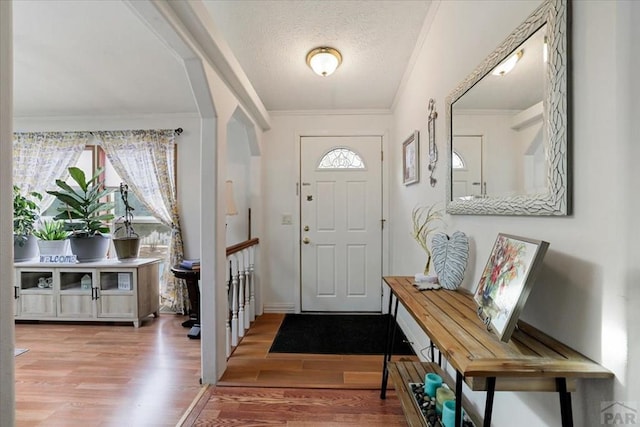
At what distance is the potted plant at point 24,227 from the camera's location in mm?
3156

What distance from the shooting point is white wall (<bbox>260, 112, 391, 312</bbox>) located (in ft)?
11.1

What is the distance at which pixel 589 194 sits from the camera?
30.6 inches

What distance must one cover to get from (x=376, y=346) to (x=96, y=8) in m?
3.15

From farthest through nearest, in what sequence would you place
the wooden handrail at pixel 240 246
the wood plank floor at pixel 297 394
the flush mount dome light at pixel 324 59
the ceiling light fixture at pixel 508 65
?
1. the wooden handrail at pixel 240 246
2. the flush mount dome light at pixel 324 59
3. the wood plank floor at pixel 297 394
4. the ceiling light fixture at pixel 508 65

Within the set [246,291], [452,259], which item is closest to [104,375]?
[246,291]

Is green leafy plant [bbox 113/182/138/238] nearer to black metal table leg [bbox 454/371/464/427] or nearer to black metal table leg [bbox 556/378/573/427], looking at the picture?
black metal table leg [bbox 454/371/464/427]

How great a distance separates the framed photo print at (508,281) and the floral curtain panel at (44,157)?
169 inches

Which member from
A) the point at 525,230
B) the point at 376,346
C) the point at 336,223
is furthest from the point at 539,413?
the point at 336,223

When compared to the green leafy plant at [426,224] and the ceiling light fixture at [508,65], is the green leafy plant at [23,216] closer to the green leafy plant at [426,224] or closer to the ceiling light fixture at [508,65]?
the green leafy plant at [426,224]

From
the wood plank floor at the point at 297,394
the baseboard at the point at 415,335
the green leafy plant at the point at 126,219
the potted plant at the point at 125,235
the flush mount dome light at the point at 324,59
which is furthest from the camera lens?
the green leafy plant at the point at 126,219

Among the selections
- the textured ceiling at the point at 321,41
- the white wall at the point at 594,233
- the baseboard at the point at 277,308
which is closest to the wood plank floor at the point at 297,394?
the white wall at the point at 594,233

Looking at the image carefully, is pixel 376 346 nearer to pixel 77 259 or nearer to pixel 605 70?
pixel 605 70

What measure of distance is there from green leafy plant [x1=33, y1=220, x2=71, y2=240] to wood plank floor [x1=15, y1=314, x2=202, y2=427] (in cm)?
94

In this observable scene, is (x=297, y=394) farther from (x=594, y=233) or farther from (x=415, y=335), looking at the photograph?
(x=594, y=233)
